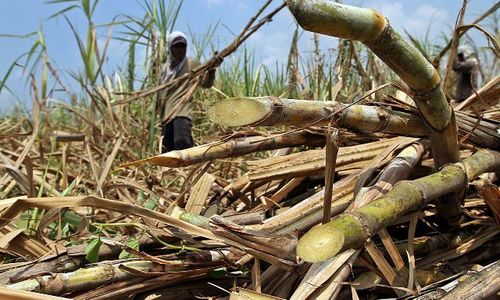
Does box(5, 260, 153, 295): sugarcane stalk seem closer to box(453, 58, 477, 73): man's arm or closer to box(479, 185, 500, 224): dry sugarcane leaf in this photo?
box(479, 185, 500, 224): dry sugarcane leaf

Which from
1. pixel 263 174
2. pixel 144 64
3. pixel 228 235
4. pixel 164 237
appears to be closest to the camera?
pixel 228 235

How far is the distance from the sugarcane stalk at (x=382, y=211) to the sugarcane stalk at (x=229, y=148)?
1.02 ft

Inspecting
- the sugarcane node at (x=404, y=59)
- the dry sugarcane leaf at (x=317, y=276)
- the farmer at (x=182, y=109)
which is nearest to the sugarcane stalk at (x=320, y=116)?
the sugarcane node at (x=404, y=59)

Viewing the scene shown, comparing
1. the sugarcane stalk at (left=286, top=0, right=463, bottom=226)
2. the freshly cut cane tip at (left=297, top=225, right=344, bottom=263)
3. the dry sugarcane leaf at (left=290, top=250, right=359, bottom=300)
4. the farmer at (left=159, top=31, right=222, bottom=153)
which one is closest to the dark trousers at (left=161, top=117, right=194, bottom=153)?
the farmer at (left=159, top=31, right=222, bottom=153)

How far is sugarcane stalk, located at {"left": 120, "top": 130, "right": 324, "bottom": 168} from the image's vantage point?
1.05 metres

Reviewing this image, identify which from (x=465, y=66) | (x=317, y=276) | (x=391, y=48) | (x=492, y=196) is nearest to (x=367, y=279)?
(x=317, y=276)

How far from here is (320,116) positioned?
3.10 ft

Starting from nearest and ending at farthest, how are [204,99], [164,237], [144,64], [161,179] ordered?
[164,237] → [161,179] → [144,64] → [204,99]

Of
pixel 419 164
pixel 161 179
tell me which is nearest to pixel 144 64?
pixel 161 179

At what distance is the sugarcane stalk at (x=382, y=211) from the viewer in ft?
2.31

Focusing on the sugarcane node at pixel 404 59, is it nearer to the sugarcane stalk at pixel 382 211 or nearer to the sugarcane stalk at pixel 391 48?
the sugarcane stalk at pixel 391 48

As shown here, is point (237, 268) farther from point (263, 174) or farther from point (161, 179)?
point (161, 179)

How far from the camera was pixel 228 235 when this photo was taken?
963 millimetres

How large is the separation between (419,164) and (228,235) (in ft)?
1.68
